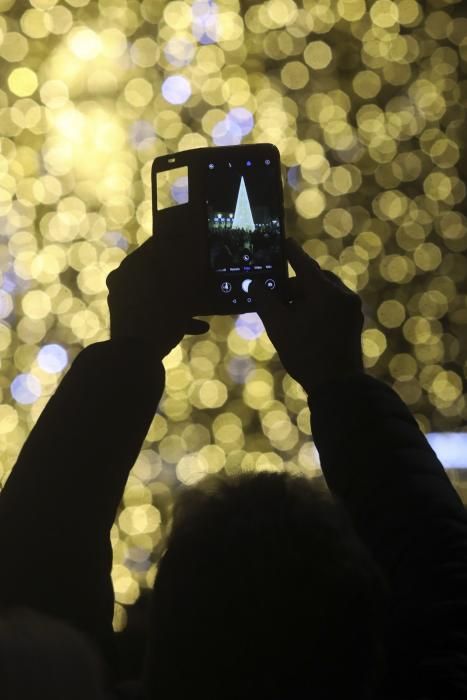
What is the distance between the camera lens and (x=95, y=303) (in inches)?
200

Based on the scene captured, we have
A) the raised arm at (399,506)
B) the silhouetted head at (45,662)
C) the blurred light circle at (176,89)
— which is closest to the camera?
the silhouetted head at (45,662)

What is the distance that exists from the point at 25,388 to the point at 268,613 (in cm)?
437

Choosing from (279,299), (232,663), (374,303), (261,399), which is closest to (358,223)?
(374,303)

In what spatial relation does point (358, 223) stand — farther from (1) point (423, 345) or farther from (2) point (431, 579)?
(2) point (431, 579)

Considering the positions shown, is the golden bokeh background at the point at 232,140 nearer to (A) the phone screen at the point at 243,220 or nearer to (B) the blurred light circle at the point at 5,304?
(B) the blurred light circle at the point at 5,304

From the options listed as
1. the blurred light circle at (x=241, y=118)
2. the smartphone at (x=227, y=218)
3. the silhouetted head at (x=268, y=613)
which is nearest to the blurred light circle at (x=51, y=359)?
the blurred light circle at (x=241, y=118)

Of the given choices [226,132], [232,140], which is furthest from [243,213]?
[232,140]

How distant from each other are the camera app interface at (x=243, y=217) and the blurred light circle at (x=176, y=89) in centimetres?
369

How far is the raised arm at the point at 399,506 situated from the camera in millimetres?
360

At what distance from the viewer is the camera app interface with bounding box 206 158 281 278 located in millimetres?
654

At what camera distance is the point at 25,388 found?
4.61 m

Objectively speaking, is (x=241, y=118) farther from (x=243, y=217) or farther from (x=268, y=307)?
(x=268, y=307)

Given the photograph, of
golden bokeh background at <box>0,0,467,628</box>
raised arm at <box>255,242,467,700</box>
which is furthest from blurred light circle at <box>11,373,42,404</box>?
raised arm at <box>255,242,467,700</box>

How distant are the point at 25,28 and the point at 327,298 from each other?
381 centimetres
